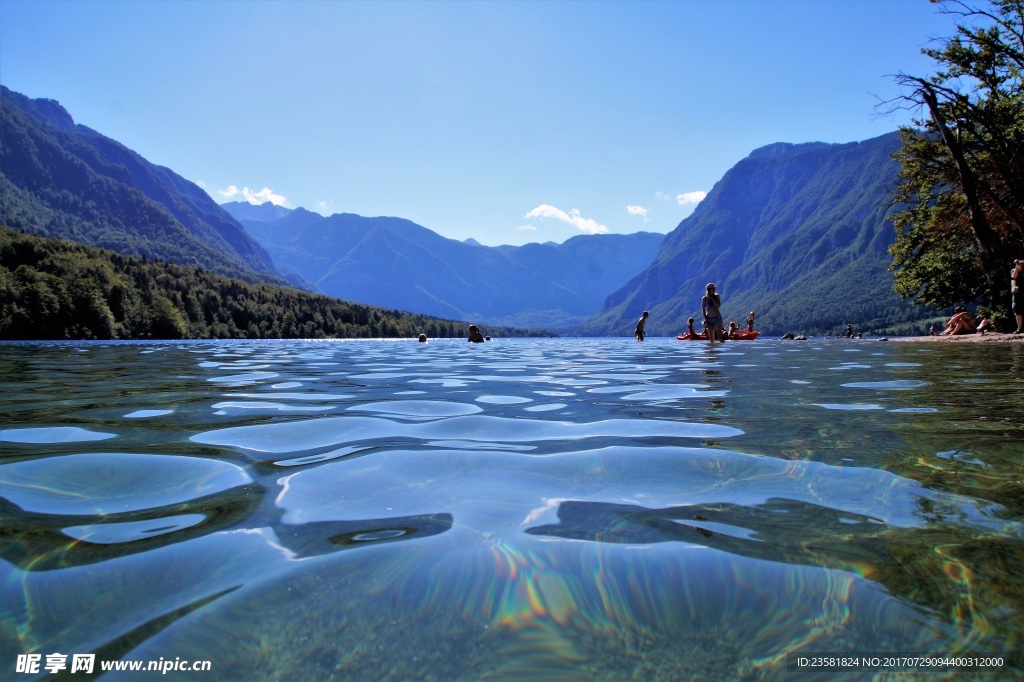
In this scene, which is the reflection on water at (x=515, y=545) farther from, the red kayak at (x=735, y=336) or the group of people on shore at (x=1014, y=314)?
the red kayak at (x=735, y=336)

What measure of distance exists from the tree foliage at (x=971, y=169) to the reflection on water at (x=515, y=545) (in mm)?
22437

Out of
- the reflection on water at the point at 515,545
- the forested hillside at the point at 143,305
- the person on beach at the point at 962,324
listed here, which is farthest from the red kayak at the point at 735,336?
the forested hillside at the point at 143,305

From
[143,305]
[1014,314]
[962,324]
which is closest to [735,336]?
[962,324]

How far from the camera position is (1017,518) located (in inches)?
84.4

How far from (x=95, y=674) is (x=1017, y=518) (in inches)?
121

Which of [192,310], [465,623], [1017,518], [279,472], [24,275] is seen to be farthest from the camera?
[192,310]

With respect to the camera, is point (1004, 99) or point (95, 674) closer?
point (95, 674)

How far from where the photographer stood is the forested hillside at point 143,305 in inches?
2623

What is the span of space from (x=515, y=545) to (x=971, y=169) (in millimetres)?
30211

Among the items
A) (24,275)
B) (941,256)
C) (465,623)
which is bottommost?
(465,623)

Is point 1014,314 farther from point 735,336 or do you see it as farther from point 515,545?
point 515,545

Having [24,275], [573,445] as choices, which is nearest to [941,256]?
[573,445]

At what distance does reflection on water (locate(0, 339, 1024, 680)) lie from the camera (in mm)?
1380

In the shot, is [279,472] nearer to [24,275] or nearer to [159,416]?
[159,416]
